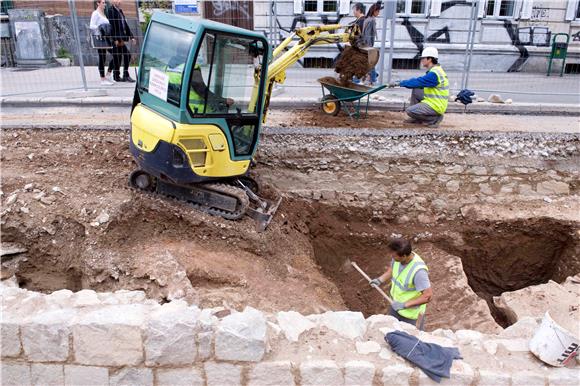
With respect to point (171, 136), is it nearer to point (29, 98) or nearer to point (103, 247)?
point (103, 247)

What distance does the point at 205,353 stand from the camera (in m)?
3.54

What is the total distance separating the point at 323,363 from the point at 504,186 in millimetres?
5747

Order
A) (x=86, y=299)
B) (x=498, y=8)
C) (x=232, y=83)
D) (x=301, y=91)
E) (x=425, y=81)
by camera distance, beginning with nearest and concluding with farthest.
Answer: (x=86, y=299)
(x=232, y=83)
(x=425, y=81)
(x=301, y=91)
(x=498, y=8)

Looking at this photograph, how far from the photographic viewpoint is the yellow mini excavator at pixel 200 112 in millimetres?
5836

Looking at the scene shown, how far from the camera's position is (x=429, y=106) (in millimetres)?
8672

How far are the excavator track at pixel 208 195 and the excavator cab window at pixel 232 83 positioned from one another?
0.58m

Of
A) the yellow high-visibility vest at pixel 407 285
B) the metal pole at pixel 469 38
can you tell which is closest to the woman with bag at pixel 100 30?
the metal pole at pixel 469 38

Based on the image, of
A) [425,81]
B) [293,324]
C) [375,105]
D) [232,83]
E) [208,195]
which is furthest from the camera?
[375,105]

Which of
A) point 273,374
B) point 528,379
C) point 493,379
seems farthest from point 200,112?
point 528,379

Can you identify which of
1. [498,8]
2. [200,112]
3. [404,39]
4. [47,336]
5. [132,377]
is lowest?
[132,377]

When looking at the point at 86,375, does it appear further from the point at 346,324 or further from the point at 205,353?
the point at 346,324

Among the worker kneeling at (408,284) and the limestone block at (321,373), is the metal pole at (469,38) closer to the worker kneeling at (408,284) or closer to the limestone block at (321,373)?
the worker kneeling at (408,284)

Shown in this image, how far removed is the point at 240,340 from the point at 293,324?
51 centimetres

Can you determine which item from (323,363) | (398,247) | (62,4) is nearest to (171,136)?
(398,247)
